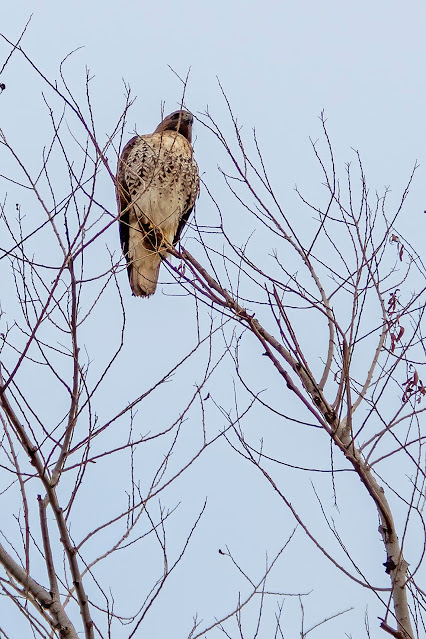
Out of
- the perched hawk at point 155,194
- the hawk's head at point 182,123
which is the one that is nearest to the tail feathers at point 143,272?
the perched hawk at point 155,194

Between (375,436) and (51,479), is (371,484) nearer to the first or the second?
(375,436)

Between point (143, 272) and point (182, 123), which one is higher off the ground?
point (182, 123)

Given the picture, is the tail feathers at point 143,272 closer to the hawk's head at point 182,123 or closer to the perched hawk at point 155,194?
the perched hawk at point 155,194

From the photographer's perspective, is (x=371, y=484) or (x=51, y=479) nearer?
(x=51, y=479)

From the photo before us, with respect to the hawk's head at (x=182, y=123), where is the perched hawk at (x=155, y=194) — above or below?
below

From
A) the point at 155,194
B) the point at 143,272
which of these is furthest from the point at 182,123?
the point at 143,272

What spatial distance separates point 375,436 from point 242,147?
1.30m

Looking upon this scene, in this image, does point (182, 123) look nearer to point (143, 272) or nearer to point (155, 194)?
point (155, 194)

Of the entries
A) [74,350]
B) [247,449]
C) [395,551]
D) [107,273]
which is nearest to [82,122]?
[107,273]

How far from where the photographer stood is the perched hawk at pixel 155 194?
6465 mm

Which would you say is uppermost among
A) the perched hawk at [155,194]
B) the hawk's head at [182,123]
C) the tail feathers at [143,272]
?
the hawk's head at [182,123]

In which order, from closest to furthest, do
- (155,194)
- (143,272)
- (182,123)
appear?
(155,194)
(143,272)
(182,123)

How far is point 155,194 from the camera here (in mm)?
6609

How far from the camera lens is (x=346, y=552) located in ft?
9.58
